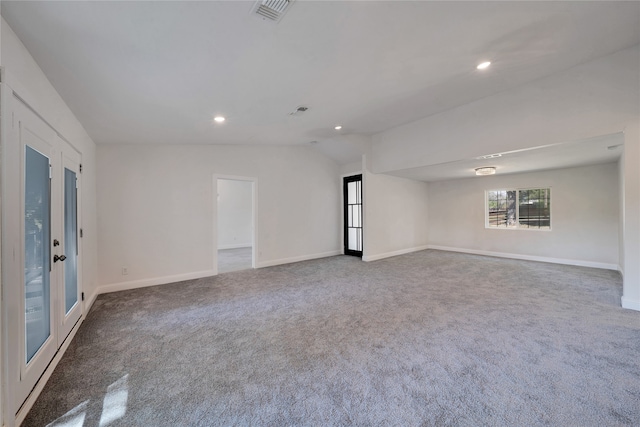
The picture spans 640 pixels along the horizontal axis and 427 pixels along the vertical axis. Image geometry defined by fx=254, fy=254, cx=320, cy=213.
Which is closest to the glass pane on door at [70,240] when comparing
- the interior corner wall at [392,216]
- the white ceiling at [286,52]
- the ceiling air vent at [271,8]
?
the white ceiling at [286,52]

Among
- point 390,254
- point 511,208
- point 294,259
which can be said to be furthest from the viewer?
point 390,254

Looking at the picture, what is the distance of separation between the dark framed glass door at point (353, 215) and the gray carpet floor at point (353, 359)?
3.04m

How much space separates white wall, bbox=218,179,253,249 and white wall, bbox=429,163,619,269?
687 cm

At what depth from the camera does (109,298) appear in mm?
3832

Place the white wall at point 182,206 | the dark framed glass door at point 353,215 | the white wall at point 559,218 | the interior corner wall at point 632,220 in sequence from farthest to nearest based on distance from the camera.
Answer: the dark framed glass door at point 353,215 < the white wall at point 559,218 < the white wall at point 182,206 < the interior corner wall at point 632,220

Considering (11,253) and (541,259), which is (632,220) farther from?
(11,253)

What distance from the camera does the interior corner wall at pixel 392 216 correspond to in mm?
6379

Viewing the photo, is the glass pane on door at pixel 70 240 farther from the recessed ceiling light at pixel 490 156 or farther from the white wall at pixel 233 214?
the recessed ceiling light at pixel 490 156

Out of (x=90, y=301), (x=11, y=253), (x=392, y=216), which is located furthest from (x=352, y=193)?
(x=11, y=253)

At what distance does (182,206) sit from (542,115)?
6042 mm

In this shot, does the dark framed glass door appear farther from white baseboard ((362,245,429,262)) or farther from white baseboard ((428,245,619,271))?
white baseboard ((428,245,619,271))

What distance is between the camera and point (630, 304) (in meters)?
3.18

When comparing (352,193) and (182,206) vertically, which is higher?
(352,193)

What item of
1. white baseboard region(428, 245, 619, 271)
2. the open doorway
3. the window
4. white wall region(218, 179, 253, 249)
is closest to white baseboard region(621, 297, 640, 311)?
white baseboard region(428, 245, 619, 271)
